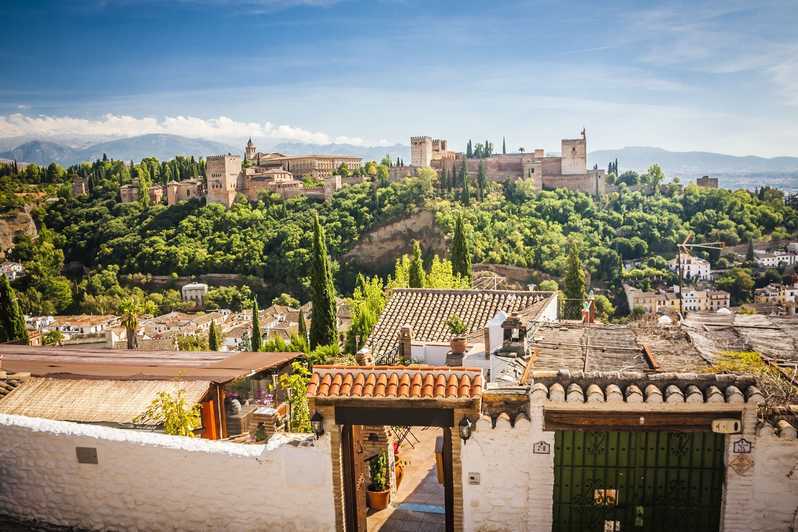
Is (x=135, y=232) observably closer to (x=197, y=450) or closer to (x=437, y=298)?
(x=437, y=298)

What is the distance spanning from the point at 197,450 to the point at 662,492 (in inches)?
179

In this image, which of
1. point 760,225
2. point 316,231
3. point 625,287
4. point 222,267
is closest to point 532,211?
point 625,287

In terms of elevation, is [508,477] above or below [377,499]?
above

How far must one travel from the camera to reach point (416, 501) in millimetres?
7070

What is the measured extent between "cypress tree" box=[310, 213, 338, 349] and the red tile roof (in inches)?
795

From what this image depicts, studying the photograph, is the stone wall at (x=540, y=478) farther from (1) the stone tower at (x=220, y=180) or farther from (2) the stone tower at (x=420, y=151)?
(2) the stone tower at (x=420, y=151)

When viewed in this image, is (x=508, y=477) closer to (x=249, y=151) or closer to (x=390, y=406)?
(x=390, y=406)

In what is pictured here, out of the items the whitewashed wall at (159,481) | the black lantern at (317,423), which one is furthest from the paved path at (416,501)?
the black lantern at (317,423)

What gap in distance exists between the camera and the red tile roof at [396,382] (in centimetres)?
568

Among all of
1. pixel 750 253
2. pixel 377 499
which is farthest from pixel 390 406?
pixel 750 253

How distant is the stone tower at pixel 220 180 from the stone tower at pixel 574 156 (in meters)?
46.1

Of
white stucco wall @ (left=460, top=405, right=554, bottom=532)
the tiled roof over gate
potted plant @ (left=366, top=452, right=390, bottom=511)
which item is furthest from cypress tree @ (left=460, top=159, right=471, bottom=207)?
white stucco wall @ (left=460, top=405, right=554, bottom=532)

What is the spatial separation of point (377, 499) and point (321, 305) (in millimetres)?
20479

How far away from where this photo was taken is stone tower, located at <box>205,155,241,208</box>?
274 ft
